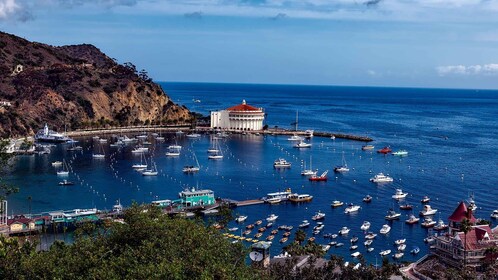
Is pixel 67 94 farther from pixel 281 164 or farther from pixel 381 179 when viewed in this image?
pixel 381 179

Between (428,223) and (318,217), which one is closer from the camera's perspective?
(428,223)

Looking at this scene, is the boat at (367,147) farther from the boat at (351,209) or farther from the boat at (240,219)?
the boat at (240,219)

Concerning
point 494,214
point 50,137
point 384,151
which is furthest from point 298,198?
point 50,137

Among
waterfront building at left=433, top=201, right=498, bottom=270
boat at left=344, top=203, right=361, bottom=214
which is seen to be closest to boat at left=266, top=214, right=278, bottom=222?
boat at left=344, top=203, right=361, bottom=214

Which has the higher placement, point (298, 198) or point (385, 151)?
point (385, 151)

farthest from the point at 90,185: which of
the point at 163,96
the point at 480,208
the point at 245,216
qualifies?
the point at 163,96

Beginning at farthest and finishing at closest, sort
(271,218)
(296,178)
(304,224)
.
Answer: (296,178) < (271,218) < (304,224)

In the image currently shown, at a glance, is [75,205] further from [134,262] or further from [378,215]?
[134,262]

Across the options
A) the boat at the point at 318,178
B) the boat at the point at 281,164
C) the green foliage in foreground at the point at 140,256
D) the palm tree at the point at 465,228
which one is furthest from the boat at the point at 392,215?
the green foliage in foreground at the point at 140,256
